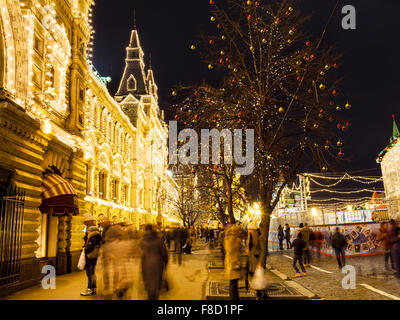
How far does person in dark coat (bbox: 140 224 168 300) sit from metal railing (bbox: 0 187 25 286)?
4.77 metres

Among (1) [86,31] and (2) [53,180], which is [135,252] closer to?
(2) [53,180]

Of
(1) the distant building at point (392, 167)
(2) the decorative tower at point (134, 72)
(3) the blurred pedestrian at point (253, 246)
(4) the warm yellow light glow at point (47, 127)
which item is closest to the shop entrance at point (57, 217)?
(4) the warm yellow light glow at point (47, 127)

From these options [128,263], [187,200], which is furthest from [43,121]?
[187,200]

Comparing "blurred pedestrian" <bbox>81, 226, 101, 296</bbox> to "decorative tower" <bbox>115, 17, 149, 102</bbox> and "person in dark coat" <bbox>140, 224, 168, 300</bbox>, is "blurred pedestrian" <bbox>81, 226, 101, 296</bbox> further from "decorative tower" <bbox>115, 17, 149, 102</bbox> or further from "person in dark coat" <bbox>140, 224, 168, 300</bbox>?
"decorative tower" <bbox>115, 17, 149, 102</bbox>

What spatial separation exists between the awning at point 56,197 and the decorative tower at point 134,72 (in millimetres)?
40260

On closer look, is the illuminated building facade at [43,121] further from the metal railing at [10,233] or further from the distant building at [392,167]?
the distant building at [392,167]

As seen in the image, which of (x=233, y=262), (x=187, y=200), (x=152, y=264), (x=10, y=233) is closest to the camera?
(x=152, y=264)

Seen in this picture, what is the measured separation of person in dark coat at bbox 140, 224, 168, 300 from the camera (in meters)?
8.31

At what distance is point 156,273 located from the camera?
8422 mm

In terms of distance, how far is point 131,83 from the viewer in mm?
55188

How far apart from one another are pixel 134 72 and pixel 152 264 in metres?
50.1

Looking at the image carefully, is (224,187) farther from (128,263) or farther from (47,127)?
(128,263)

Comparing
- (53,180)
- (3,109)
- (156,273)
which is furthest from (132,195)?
(156,273)

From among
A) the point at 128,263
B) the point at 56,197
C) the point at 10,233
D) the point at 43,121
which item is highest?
the point at 43,121
